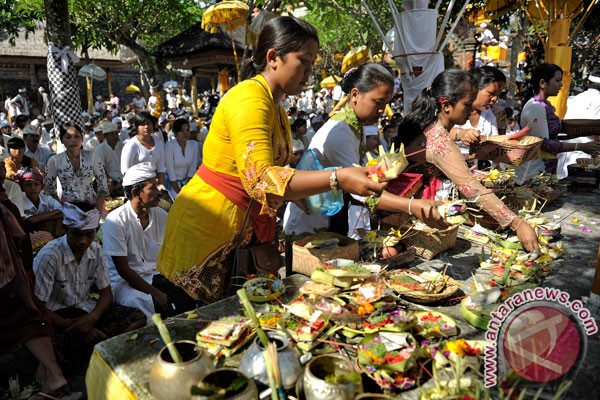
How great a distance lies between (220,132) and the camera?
185cm

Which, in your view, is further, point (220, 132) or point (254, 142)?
point (220, 132)

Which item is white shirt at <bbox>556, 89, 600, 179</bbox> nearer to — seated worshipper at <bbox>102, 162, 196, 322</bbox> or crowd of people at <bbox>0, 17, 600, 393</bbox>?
crowd of people at <bbox>0, 17, 600, 393</bbox>

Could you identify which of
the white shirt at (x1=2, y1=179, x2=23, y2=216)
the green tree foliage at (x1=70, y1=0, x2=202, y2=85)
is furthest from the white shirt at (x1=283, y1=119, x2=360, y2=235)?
the green tree foliage at (x1=70, y1=0, x2=202, y2=85)

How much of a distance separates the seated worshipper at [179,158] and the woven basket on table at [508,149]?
470cm

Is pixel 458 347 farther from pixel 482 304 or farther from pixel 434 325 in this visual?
pixel 482 304

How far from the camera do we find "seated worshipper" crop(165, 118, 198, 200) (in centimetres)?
675

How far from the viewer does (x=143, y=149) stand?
20.5ft

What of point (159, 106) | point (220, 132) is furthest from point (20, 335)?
point (159, 106)

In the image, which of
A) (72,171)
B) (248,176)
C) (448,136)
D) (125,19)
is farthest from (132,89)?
(248,176)

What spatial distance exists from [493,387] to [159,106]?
15419 mm

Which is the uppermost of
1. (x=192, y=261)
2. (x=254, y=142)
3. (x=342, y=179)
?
(x=254, y=142)

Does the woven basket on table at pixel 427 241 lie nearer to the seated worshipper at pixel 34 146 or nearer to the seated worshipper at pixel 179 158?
the seated worshipper at pixel 179 158

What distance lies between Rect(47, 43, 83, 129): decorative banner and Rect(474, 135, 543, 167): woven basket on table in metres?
7.44

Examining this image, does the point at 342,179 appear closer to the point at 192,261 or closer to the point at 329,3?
the point at 192,261
